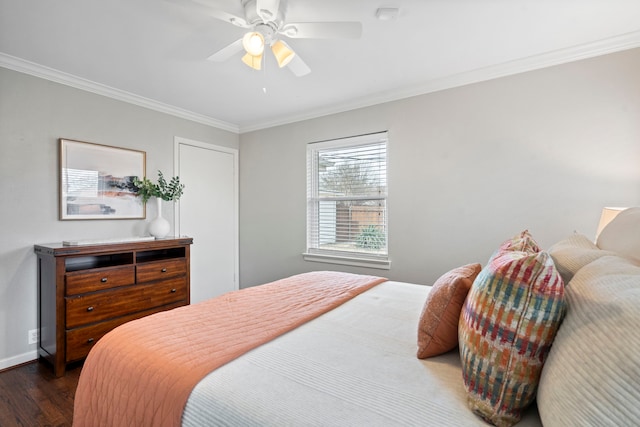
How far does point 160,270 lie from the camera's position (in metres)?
2.93

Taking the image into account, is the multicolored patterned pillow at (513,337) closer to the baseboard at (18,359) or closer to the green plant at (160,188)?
the green plant at (160,188)

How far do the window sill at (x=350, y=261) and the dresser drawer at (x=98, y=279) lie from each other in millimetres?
1838

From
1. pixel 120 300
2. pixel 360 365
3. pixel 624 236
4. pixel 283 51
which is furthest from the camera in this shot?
pixel 120 300

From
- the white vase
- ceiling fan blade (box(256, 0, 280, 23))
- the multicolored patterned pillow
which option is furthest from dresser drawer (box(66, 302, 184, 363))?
the multicolored patterned pillow

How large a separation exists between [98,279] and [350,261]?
2.37m

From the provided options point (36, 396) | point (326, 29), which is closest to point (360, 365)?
point (326, 29)

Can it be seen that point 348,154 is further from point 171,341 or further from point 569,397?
point 569,397

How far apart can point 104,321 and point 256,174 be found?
237cm

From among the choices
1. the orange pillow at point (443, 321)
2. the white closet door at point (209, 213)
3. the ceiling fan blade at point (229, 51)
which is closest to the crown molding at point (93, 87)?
the white closet door at point (209, 213)

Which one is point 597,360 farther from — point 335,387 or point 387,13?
point 387,13

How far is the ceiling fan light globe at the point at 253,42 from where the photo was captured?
174 cm

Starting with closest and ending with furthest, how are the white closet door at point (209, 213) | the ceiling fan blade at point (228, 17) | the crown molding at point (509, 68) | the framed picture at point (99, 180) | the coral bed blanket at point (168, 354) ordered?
the coral bed blanket at point (168, 354) < the ceiling fan blade at point (228, 17) < the crown molding at point (509, 68) < the framed picture at point (99, 180) < the white closet door at point (209, 213)

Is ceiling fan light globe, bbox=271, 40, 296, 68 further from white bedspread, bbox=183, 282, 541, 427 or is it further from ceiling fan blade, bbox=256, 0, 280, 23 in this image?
white bedspread, bbox=183, 282, 541, 427

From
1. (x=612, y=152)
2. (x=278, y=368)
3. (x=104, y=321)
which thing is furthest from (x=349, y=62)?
(x=104, y=321)
